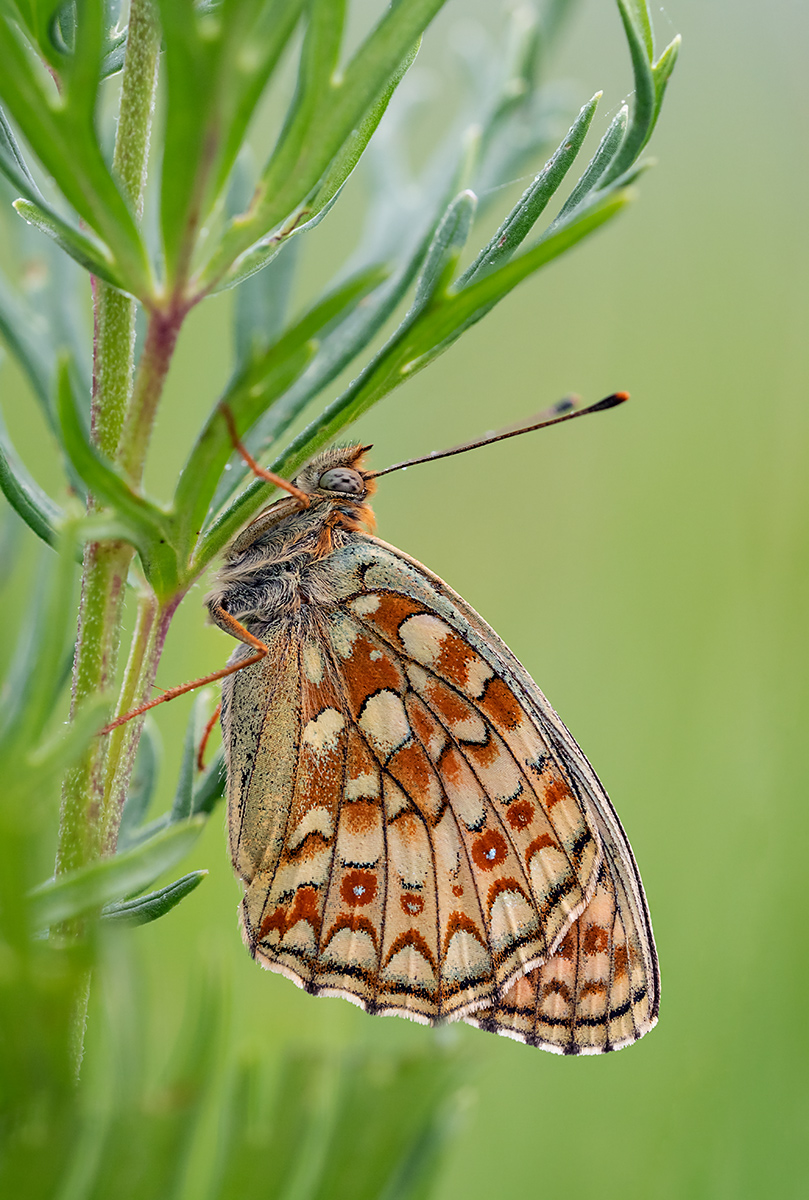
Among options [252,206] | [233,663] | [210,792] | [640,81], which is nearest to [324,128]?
[252,206]

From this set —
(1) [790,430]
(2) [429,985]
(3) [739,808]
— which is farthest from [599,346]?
(2) [429,985]

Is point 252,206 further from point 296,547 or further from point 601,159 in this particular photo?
point 296,547

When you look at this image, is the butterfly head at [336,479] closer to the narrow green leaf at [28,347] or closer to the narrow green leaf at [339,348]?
the narrow green leaf at [339,348]

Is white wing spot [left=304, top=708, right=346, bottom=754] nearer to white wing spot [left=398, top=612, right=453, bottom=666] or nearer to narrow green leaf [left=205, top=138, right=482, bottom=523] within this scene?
white wing spot [left=398, top=612, right=453, bottom=666]

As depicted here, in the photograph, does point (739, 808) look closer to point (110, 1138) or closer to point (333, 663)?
point (333, 663)

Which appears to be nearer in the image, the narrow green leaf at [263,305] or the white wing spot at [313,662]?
the narrow green leaf at [263,305]

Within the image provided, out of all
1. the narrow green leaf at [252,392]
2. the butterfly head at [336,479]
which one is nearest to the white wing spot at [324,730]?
the butterfly head at [336,479]
